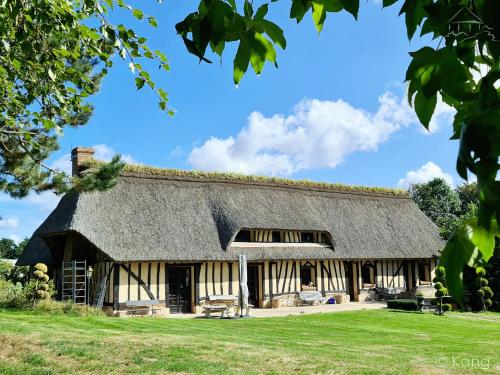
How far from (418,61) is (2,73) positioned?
5.21 meters

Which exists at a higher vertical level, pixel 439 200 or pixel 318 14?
pixel 439 200

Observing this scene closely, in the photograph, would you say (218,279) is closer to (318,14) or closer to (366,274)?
(366,274)

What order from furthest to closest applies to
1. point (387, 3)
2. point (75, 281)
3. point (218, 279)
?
point (218, 279) → point (75, 281) → point (387, 3)

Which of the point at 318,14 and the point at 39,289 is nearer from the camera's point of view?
the point at 318,14

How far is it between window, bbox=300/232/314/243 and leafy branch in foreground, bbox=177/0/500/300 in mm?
22827

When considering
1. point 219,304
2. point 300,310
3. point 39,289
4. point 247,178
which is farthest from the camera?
point 247,178

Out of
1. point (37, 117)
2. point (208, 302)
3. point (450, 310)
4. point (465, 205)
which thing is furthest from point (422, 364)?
point (465, 205)

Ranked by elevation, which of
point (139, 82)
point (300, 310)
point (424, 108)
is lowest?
point (300, 310)

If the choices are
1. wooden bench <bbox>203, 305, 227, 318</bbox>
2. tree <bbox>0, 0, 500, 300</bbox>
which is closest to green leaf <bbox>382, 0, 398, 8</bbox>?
tree <bbox>0, 0, 500, 300</bbox>

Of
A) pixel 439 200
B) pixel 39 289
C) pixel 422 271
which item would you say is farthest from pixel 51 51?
pixel 439 200

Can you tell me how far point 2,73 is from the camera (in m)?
5.23

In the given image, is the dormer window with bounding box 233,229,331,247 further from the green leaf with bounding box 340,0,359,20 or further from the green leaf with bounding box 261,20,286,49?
the green leaf with bounding box 340,0,359,20

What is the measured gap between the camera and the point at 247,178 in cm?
2558

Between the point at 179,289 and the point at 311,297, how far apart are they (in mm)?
6190
